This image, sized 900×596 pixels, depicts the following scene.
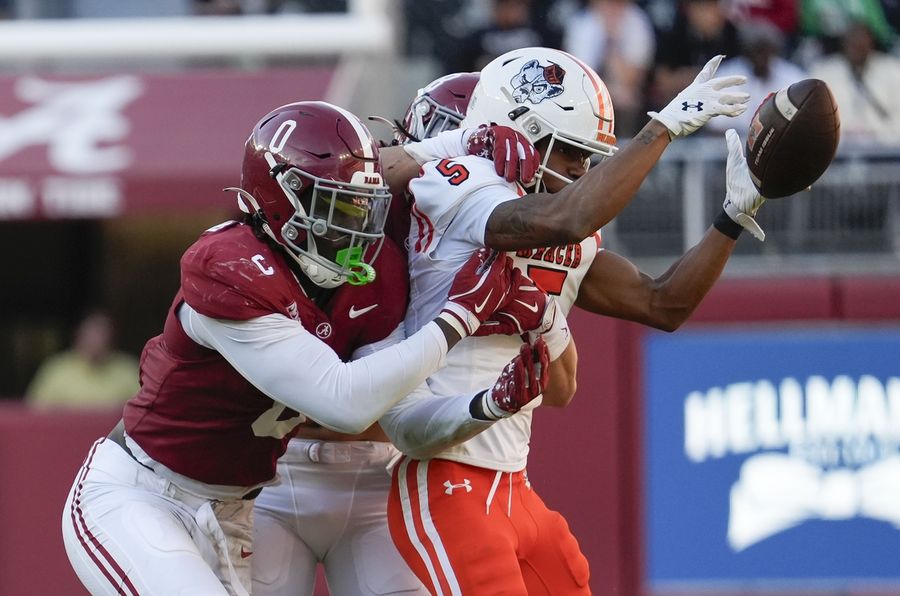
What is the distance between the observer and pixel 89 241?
11.0 m

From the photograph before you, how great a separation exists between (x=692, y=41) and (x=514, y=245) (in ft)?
15.5

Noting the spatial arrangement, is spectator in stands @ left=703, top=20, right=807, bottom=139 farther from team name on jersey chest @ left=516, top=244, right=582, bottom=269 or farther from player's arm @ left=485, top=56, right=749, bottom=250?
player's arm @ left=485, top=56, right=749, bottom=250

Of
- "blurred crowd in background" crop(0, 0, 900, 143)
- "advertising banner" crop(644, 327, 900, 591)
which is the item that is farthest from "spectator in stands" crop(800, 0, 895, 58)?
"advertising banner" crop(644, 327, 900, 591)

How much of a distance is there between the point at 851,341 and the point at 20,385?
21.1 feet

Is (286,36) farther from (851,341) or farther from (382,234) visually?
(382,234)

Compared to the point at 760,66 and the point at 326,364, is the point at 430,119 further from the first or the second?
the point at 760,66

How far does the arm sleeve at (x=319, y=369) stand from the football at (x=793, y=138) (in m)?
1.06

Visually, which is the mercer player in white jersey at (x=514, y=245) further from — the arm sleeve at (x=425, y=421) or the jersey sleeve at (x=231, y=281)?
the jersey sleeve at (x=231, y=281)

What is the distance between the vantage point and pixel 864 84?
25.1ft

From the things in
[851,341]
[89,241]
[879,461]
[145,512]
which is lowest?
[89,241]

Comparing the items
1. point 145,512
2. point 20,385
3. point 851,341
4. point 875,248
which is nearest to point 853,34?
point 875,248

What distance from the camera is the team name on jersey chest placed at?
13.1 feet

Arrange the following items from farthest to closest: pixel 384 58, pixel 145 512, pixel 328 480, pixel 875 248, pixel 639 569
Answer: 1. pixel 384 58
2. pixel 875 248
3. pixel 639 569
4. pixel 328 480
5. pixel 145 512

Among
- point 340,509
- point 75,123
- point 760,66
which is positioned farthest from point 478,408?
point 75,123
